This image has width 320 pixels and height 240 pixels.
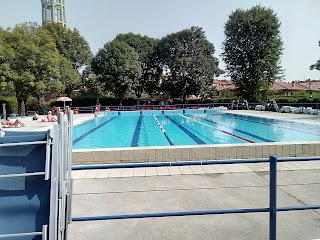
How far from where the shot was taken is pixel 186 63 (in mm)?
41250

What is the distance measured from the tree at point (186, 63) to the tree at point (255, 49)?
16.2ft

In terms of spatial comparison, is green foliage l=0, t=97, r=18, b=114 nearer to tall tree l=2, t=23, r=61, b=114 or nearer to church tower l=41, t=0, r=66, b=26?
tall tree l=2, t=23, r=61, b=114

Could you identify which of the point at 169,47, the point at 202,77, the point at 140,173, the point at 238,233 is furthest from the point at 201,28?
the point at 238,233

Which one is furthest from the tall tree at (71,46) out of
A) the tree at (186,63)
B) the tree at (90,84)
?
the tree at (186,63)

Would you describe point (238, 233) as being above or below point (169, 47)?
below

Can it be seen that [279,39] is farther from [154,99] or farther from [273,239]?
[273,239]

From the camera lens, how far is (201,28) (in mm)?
44562

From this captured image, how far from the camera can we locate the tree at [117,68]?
A: 40.4 metres

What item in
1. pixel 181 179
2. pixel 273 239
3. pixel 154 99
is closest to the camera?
pixel 273 239

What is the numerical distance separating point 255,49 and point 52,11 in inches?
2542

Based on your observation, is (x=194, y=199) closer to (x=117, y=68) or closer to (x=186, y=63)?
(x=117, y=68)

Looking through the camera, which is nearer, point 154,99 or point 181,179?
point 181,179

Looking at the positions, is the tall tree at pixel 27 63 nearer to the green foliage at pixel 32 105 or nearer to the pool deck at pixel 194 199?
the green foliage at pixel 32 105

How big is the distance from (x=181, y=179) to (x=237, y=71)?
35.0m
